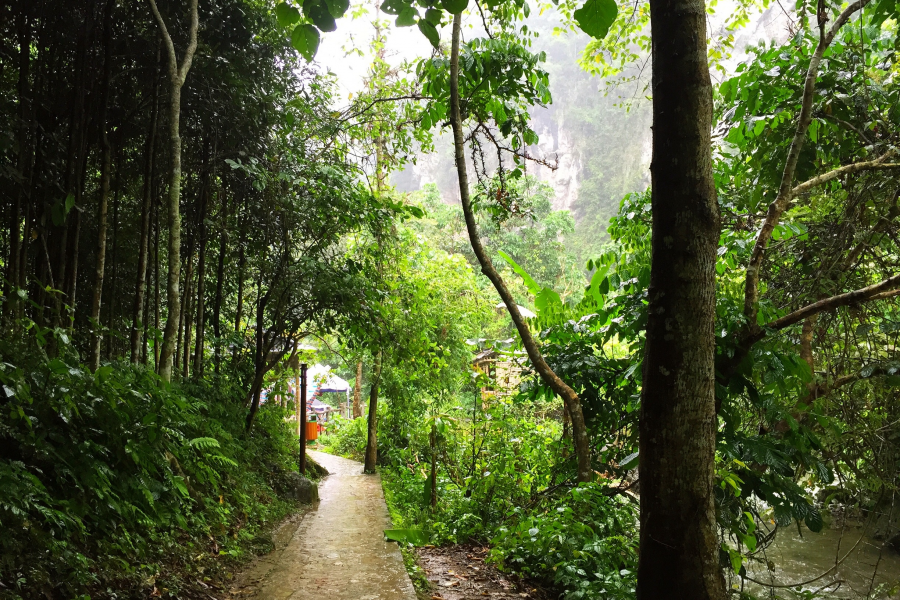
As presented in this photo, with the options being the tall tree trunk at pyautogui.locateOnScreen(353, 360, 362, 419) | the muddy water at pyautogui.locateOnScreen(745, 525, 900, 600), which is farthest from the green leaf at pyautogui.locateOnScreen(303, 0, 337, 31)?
the tall tree trunk at pyautogui.locateOnScreen(353, 360, 362, 419)

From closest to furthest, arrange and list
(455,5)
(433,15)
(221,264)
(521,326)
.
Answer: (455,5), (433,15), (521,326), (221,264)

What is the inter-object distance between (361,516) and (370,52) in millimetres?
7617

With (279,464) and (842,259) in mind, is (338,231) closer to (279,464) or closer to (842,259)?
(279,464)

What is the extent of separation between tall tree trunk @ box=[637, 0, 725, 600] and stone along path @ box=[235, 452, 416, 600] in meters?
2.47

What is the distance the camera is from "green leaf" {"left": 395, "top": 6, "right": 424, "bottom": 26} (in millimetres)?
1820

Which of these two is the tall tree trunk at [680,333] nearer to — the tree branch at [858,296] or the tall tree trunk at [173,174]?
the tree branch at [858,296]

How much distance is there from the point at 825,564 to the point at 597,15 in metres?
8.44

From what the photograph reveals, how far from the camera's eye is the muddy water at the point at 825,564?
245 inches

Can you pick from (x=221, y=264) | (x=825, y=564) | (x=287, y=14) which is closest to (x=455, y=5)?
(x=287, y=14)

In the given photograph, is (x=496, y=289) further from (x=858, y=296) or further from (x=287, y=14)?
(x=287, y=14)

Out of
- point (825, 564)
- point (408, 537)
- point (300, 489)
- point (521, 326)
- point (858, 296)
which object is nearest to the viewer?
point (858, 296)

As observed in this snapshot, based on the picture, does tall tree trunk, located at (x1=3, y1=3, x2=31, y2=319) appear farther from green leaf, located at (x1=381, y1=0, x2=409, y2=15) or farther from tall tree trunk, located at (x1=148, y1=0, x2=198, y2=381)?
green leaf, located at (x1=381, y1=0, x2=409, y2=15)

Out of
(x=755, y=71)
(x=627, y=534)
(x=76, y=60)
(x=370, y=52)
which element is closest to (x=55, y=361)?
(x=76, y=60)

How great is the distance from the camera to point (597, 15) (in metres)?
1.56
